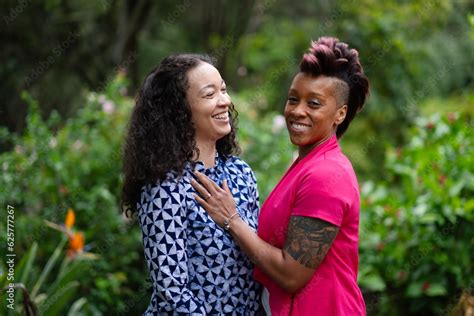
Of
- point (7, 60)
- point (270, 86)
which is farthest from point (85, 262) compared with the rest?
point (270, 86)

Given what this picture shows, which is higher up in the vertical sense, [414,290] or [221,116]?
[221,116]

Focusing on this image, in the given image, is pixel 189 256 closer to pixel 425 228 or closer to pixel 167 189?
pixel 167 189

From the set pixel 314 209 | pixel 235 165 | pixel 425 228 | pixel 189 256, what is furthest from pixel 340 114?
pixel 425 228

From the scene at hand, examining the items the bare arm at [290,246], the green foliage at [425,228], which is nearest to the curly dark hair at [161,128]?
the bare arm at [290,246]

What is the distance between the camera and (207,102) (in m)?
2.44

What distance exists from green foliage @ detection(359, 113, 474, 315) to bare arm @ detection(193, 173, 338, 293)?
2013mm

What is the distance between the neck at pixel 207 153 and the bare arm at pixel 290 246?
216mm

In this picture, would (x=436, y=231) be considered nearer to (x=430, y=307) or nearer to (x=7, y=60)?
(x=430, y=307)

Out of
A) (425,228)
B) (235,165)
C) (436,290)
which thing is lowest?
(436,290)

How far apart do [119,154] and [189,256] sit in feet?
8.39

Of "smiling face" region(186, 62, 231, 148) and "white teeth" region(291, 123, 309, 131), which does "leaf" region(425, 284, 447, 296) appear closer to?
"white teeth" region(291, 123, 309, 131)

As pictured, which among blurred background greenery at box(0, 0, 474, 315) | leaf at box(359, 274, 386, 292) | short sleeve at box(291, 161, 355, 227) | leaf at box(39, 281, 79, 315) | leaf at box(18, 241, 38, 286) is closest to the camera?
short sleeve at box(291, 161, 355, 227)

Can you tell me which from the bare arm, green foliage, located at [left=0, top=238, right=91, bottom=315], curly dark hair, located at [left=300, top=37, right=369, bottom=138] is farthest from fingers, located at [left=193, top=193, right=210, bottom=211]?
green foliage, located at [left=0, top=238, right=91, bottom=315]

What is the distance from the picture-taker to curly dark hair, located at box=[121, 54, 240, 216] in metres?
2.38
